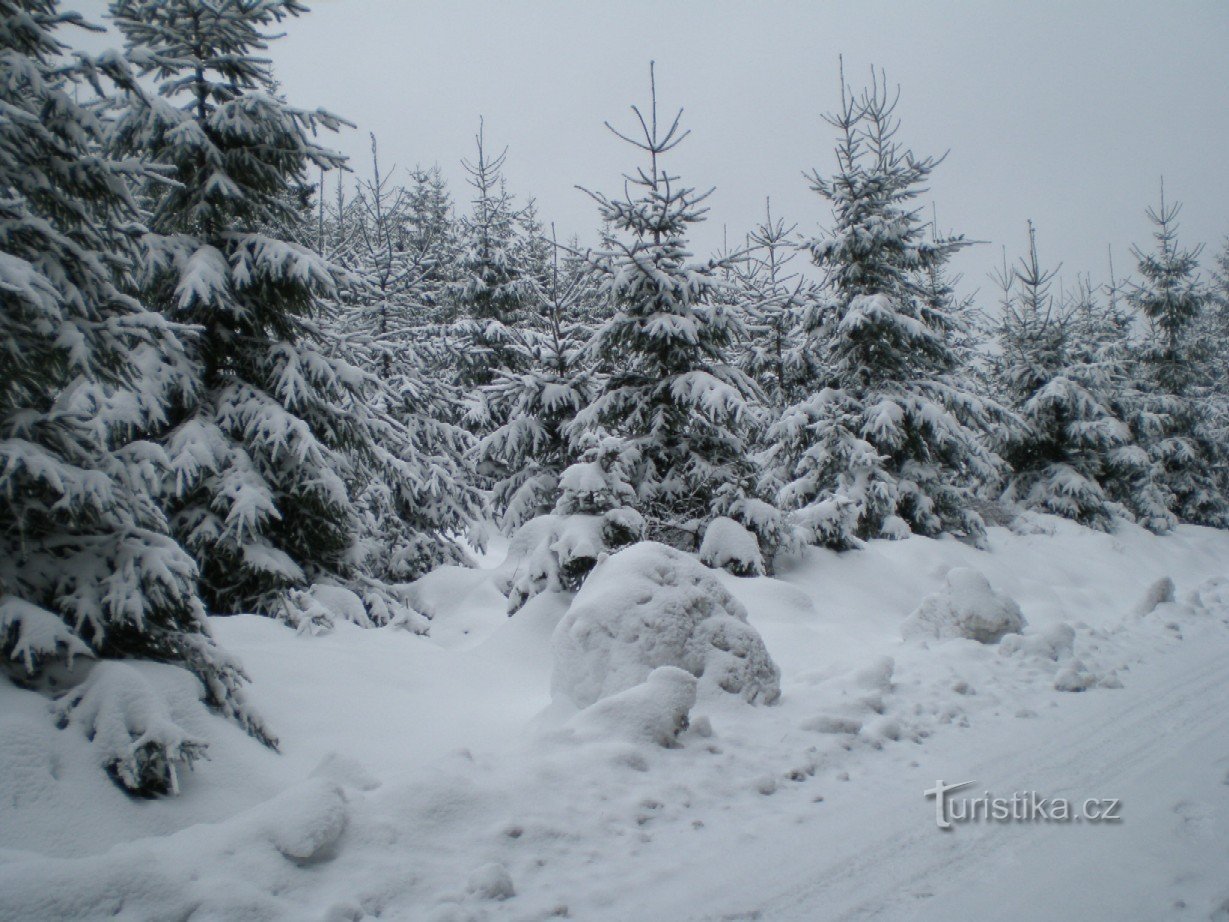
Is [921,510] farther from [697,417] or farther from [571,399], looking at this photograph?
[571,399]

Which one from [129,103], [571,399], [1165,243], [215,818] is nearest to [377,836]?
[215,818]

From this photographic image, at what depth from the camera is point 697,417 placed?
1133 cm

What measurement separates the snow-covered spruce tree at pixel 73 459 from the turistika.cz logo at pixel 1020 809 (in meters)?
4.04

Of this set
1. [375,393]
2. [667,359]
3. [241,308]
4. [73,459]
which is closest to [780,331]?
[667,359]

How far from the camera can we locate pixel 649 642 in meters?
5.56

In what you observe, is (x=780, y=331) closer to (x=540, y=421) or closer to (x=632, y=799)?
(x=540, y=421)

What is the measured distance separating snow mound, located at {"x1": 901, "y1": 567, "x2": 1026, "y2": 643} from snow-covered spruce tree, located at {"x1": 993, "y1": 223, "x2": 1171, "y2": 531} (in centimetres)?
1283

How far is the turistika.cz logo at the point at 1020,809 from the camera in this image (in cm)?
379

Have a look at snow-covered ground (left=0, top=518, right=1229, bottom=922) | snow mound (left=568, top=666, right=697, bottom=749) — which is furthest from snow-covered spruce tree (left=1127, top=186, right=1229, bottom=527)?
snow mound (left=568, top=666, right=697, bottom=749)

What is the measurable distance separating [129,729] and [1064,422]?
22.3 metres

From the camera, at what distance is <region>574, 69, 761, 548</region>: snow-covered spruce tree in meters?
11.1

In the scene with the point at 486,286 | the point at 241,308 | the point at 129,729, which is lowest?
the point at 129,729

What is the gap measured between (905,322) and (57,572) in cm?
1442

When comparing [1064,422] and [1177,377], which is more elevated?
[1177,377]
